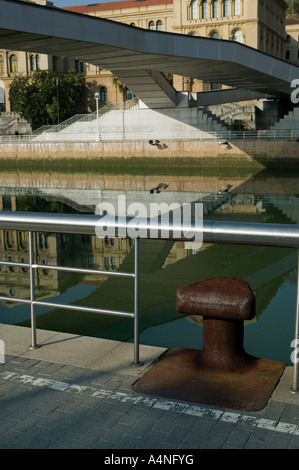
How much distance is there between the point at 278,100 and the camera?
159 feet

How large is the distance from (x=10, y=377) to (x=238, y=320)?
5.29ft

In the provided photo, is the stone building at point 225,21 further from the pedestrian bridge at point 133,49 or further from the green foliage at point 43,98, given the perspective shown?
the pedestrian bridge at point 133,49

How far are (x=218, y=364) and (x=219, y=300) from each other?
505 mm

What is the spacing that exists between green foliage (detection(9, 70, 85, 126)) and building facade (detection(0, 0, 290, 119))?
6299 mm

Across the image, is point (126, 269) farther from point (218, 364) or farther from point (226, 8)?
point (226, 8)

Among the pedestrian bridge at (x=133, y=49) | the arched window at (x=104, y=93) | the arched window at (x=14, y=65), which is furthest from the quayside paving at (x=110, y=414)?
the arched window at (x=14, y=65)

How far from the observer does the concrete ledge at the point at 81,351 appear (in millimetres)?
4047

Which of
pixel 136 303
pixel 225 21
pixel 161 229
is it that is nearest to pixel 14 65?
pixel 225 21

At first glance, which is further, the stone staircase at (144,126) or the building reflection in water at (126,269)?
the stone staircase at (144,126)

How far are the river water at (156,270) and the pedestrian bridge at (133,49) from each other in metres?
6.03

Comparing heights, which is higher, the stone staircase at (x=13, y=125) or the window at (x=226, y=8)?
the window at (x=226, y=8)

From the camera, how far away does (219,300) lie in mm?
3781

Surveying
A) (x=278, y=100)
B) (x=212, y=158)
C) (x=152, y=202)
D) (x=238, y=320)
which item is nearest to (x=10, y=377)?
(x=238, y=320)
